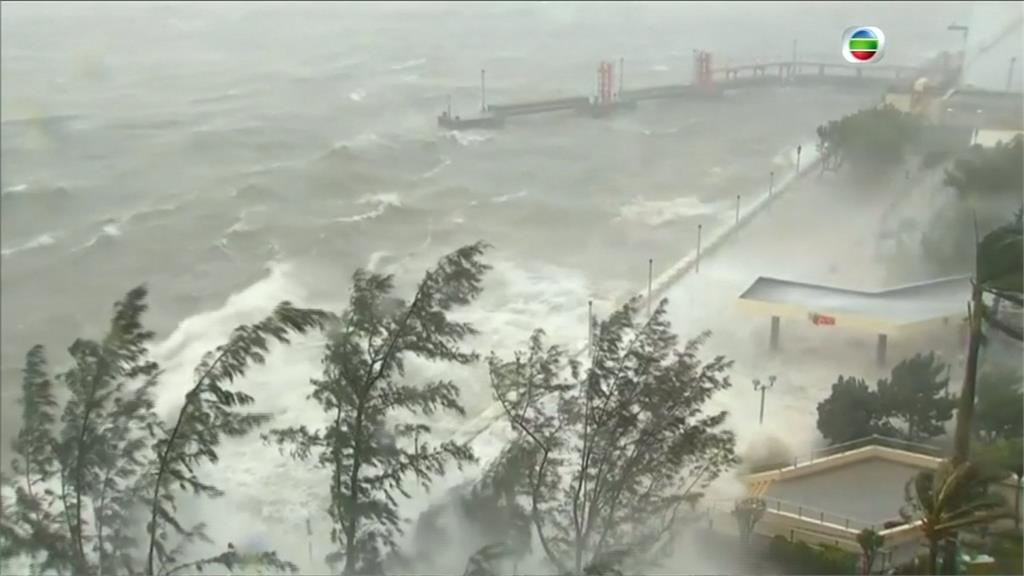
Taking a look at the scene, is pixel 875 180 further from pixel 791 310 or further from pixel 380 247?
pixel 380 247

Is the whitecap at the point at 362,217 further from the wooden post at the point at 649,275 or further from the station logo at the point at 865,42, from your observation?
the station logo at the point at 865,42

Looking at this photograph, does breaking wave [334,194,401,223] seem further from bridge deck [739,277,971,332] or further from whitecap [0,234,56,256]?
bridge deck [739,277,971,332]

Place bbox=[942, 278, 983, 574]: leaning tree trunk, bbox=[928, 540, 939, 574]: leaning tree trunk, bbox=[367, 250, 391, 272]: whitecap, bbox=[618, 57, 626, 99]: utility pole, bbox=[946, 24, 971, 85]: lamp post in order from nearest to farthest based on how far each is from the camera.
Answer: bbox=[928, 540, 939, 574]: leaning tree trunk < bbox=[942, 278, 983, 574]: leaning tree trunk < bbox=[946, 24, 971, 85]: lamp post < bbox=[367, 250, 391, 272]: whitecap < bbox=[618, 57, 626, 99]: utility pole

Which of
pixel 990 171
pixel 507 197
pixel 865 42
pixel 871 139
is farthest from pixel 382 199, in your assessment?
pixel 865 42

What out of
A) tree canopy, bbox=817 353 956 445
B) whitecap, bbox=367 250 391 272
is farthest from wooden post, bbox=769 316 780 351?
whitecap, bbox=367 250 391 272

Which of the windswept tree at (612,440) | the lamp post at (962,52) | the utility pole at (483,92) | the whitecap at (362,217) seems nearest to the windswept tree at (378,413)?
the windswept tree at (612,440)

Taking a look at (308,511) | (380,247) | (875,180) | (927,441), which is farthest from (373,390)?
(380,247)
